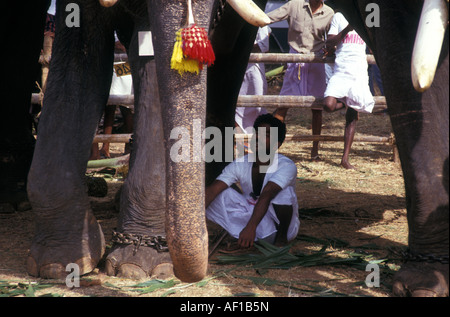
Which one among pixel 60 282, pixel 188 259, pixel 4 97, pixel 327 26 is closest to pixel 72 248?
pixel 60 282

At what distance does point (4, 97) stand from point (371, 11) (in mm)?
2845

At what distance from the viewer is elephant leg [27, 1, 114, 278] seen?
3.12m

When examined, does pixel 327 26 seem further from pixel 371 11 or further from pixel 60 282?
pixel 60 282

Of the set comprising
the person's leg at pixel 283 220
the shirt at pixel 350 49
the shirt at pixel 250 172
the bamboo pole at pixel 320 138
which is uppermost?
the shirt at pixel 350 49

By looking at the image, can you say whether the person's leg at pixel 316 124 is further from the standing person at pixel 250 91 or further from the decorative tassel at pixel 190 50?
the decorative tassel at pixel 190 50

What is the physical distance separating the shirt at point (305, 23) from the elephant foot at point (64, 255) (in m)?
4.63

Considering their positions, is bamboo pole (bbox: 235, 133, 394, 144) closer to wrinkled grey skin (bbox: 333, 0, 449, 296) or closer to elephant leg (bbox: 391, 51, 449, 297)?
wrinkled grey skin (bbox: 333, 0, 449, 296)

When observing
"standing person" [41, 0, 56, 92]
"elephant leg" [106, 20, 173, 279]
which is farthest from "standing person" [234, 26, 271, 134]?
"elephant leg" [106, 20, 173, 279]

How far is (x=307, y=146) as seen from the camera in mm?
8859

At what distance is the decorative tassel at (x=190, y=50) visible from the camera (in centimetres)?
227

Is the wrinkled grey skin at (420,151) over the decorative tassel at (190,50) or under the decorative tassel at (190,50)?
under

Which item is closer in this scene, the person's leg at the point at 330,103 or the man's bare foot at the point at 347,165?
the person's leg at the point at 330,103

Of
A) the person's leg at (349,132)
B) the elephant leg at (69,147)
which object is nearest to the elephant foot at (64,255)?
the elephant leg at (69,147)

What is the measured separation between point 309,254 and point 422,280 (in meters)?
0.94
